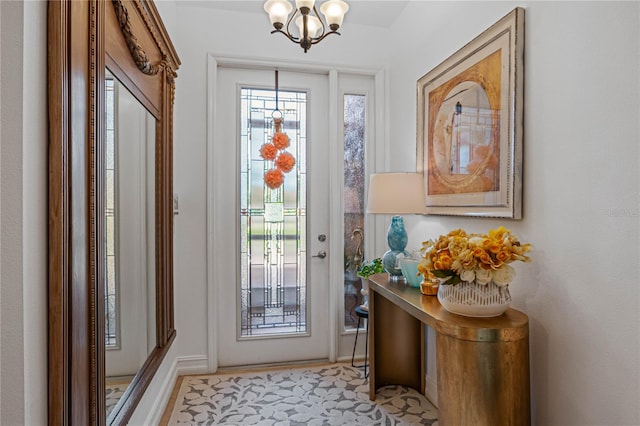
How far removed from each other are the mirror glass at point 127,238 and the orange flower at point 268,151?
846mm

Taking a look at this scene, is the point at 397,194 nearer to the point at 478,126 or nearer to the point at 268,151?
the point at 478,126

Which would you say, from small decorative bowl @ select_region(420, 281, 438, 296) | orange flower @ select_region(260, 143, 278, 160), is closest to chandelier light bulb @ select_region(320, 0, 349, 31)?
orange flower @ select_region(260, 143, 278, 160)

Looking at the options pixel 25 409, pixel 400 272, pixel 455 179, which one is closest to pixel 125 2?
pixel 25 409

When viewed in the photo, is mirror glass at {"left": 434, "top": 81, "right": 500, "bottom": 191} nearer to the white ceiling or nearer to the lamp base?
the lamp base

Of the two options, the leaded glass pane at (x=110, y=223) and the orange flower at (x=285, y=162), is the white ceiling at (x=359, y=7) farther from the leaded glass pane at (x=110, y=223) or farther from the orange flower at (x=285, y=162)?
the leaded glass pane at (x=110, y=223)

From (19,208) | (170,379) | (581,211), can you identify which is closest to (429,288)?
(581,211)

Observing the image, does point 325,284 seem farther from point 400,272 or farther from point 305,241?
point 400,272

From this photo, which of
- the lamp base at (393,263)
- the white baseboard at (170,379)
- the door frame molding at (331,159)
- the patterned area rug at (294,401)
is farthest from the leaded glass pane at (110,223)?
the lamp base at (393,263)

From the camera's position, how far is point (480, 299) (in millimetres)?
1395

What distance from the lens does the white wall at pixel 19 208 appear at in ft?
2.76

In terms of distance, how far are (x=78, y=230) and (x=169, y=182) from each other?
1.30 metres

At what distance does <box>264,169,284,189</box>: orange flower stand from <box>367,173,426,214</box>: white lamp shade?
2.87ft

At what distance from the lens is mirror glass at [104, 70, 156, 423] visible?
1.38 meters

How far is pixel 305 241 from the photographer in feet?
9.37
